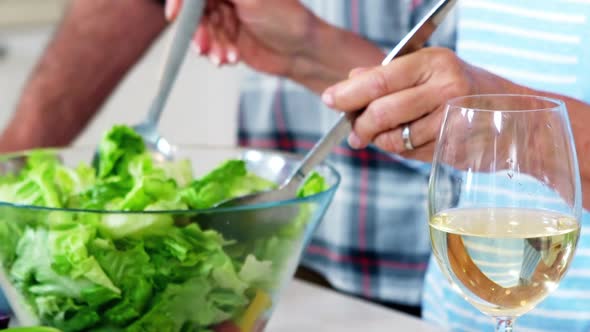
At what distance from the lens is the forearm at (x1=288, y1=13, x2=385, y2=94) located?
1.25 meters

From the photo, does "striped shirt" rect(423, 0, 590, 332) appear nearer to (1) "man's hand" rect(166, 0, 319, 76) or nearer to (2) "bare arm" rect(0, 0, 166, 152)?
(1) "man's hand" rect(166, 0, 319, 76)

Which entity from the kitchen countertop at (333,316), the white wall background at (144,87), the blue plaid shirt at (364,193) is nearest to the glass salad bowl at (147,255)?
the kitchen countertop at (333,316)

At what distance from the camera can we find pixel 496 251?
60 centimetres

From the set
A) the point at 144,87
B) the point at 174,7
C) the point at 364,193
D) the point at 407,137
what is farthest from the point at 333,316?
the point at 144,87

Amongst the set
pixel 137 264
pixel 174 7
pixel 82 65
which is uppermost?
pixel 174 7

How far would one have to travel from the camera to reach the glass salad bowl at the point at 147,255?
779 millimetres

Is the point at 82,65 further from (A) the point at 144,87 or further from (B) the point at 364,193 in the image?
(A) the point at 144,87

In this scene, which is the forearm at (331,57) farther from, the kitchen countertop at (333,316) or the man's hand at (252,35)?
the kitchen countertop at (333,316)

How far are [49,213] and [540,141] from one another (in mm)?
406

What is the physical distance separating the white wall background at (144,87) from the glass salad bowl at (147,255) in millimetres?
2168

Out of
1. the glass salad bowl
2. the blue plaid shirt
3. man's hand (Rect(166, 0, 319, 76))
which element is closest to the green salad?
the glass salad bowl

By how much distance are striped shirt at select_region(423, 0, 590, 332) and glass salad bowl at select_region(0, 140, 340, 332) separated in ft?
1.26

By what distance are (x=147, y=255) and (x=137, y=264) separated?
Answer: 11mm

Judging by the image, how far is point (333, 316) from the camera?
1.00 m
